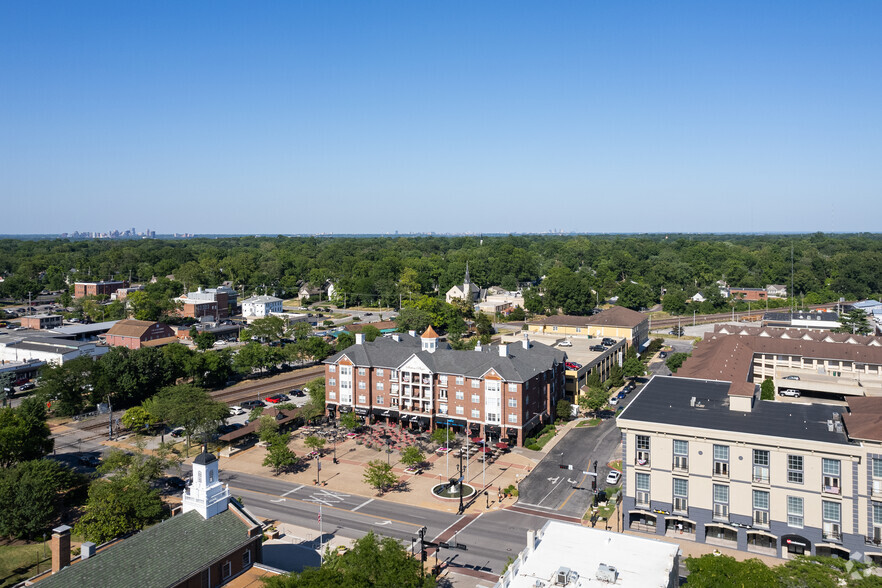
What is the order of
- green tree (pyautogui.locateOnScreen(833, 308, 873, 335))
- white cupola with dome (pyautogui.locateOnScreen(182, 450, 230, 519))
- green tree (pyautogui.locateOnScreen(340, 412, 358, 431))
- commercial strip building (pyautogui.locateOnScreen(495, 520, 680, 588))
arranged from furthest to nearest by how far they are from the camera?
green tree (pyautogui.locateOnScreen(833, 308, 873, 335)), green tree (pyautogui.locateOnScreen(340, 412, 358, 431)), white cupola with dome (pyautogui.locateOnScreen(182, 450, 230, 519)), commercial strip building (pyautogui.locateOnScreen(495, 520, 680, 588))

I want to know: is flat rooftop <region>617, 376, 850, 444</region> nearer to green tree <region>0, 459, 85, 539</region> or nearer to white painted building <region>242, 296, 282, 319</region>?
green tree <region>0, 459, 85, 539</region>

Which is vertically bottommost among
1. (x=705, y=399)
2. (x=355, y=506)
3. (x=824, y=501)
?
(x=355, y=506)

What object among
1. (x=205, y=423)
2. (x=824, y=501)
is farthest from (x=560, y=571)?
(x=205, y=423)

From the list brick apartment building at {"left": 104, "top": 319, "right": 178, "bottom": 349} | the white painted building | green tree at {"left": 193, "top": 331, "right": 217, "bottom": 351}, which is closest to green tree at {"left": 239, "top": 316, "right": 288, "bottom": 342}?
green tree at {"left": 193, "top": 331, "right": 217, "bottom": 351}

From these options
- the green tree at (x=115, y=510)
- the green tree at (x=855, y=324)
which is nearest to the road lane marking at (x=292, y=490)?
the green tree at (x=115, y=510)

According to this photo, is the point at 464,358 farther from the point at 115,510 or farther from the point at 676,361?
the point at 676,361

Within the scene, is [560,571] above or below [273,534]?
above

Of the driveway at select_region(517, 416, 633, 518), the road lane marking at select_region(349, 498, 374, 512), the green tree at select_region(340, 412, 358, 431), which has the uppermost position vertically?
the green tree at select_region(340, 412, 358, 431)

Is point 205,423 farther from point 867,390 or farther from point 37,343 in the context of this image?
point 867,390
